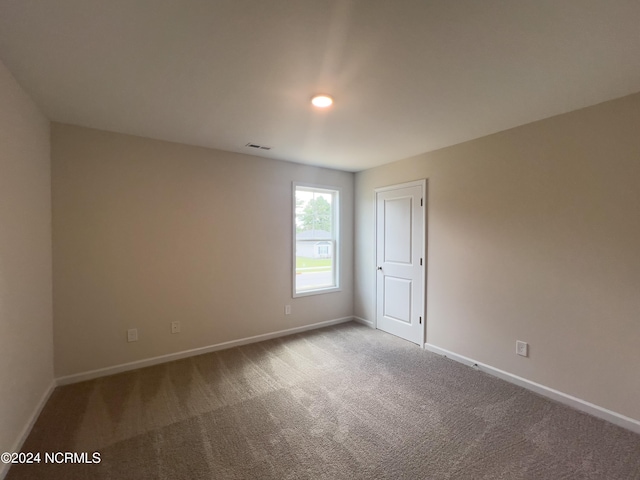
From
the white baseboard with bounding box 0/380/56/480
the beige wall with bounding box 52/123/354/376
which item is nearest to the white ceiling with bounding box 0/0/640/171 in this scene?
the beige wall with bounding box 52/123/354/376

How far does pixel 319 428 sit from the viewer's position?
200 centimetres

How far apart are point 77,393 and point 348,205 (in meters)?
3.80

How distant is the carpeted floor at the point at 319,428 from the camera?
1.66 meters

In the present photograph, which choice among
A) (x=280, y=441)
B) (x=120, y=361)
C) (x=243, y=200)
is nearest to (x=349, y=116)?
(x=243, y=200)

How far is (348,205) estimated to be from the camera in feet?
14.7

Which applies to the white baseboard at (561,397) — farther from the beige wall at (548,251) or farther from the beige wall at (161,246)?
the beige wall at (161,246)

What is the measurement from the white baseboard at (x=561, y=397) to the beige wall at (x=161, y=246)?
2.23m

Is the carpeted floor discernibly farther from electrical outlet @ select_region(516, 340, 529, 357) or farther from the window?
the window

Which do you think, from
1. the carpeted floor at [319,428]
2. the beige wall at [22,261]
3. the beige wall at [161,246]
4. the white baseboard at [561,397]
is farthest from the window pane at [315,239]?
the beige wall at [22,261]

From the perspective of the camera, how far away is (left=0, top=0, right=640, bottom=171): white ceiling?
129cm

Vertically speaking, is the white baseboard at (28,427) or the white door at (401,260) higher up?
the white door at (401,260)

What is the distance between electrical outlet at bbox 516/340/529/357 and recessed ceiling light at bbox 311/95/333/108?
8.96 feet

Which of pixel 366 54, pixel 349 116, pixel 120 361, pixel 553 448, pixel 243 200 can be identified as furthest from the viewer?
pixel 243 200

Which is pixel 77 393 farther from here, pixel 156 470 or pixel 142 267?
pixel 156 470
